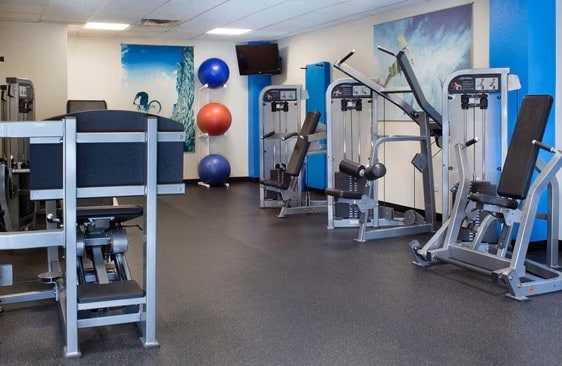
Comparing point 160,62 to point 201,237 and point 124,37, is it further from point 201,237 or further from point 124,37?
point 201,237

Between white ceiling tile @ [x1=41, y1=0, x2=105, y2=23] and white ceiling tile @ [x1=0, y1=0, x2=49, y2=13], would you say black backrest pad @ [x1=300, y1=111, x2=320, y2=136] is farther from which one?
white ceiling tile @ [x1=0, y1=0, x2=49, y2=13]

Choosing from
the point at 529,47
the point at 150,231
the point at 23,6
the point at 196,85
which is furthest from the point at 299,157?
the point at 196,85

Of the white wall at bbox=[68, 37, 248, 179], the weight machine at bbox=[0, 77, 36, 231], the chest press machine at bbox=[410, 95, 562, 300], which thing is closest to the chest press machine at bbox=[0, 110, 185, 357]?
the chest press machine at bbox=[410, 95, 562, 300]

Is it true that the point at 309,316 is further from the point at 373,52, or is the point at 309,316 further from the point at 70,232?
the point at 373,52

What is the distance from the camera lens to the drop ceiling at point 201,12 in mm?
6715

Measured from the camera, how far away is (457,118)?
5859mm

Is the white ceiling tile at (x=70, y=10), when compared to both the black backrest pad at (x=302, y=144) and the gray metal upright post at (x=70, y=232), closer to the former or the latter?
the black backrest pad at (x=302, y=144)

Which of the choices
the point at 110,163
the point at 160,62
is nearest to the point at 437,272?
the point at 110,163

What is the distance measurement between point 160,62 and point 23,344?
7482 mm

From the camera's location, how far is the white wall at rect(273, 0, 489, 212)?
600cm

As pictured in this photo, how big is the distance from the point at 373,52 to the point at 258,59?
8.97ft

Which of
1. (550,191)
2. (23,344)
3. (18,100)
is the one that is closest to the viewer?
(23,344)

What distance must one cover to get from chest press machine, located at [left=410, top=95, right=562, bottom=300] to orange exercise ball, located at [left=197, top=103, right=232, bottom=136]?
18.7 feet

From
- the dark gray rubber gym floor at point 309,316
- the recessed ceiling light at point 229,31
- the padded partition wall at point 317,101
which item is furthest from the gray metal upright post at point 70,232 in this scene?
the recessed ceiling light at point 229,31
